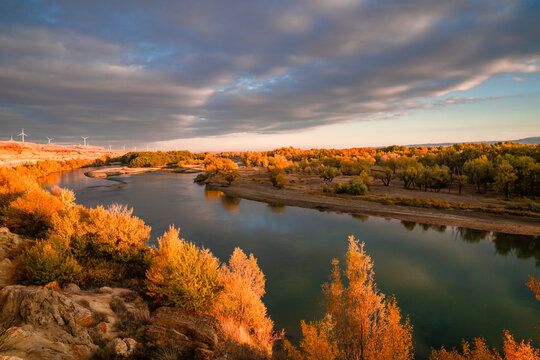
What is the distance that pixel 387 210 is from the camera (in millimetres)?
46500

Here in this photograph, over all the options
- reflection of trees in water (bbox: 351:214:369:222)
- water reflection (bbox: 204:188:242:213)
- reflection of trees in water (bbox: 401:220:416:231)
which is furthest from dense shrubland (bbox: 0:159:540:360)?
water reflection (bbox: 204:188:242:213)

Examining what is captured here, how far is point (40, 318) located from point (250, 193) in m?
56.8

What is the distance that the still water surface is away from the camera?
1755 cm

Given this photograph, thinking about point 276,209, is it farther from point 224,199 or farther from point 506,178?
point 506,178

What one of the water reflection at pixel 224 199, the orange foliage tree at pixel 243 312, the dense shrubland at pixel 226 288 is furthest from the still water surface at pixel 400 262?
the orange foliage tree at pixel 243 312

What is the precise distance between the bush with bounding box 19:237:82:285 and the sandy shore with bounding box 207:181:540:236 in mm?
42381

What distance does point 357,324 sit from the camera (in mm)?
12078

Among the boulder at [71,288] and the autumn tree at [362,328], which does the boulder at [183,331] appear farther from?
the boulder at [71,288]

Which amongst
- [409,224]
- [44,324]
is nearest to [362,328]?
[44,324]

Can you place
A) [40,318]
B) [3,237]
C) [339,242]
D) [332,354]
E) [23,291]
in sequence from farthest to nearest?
[339,242] → [3,237] → [332,354] → [23,291] → [40,318]

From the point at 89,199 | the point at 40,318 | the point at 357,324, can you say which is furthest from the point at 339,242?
the point at 89,199

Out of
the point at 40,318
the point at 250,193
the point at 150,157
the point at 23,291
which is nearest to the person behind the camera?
the point at 40,318

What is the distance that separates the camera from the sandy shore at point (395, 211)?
37000 mm

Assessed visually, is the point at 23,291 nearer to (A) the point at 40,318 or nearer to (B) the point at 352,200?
(A) the point at 40,318
